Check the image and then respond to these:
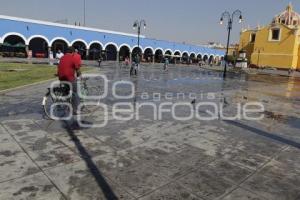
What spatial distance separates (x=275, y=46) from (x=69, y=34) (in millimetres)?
44249

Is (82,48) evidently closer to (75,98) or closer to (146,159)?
(75,98)

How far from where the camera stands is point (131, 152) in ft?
18.3

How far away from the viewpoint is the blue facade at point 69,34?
43656mm

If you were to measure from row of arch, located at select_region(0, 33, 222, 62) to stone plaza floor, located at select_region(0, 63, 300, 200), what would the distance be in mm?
40850

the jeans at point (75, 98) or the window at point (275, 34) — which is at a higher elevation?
the window at point (275, 34)

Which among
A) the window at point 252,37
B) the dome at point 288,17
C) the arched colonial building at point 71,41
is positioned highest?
the dome at point 288,17

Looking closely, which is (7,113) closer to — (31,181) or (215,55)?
(31,181)

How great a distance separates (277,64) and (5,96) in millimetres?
64865

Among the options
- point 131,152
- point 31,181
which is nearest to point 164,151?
point 131,152

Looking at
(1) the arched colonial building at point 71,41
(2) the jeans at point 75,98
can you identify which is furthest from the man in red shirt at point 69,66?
(1) the arched colonial building at point 71,41

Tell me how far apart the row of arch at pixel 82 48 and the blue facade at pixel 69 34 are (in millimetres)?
256

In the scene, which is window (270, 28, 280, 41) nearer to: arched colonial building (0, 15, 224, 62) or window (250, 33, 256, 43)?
window (250, 33, 256, 43)

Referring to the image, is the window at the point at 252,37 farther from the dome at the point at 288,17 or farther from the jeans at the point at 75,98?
the jeans at the point at 75,98

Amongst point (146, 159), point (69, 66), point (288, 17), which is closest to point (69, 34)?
point (69, 66)
